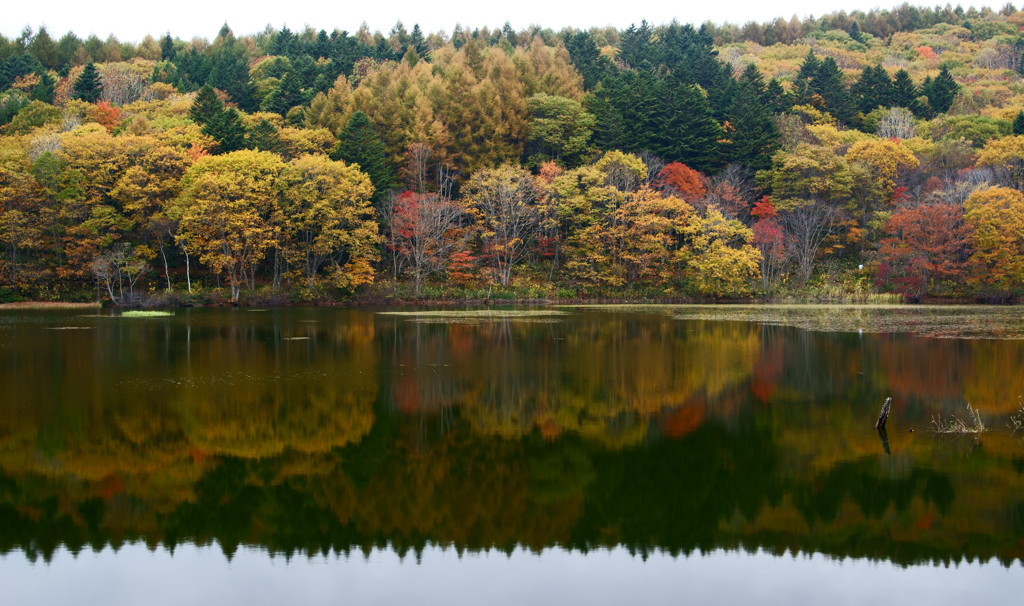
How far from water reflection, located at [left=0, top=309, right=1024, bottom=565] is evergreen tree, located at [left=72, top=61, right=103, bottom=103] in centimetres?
5505

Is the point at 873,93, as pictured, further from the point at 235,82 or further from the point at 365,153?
the point at 235,82

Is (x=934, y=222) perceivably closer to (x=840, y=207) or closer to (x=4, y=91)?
(x=840, y=207)

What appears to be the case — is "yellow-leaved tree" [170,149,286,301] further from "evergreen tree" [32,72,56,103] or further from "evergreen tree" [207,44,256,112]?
"evergreen tree" [32,72,56,103]

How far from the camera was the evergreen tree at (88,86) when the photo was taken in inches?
2657

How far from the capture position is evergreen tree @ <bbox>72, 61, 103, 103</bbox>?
67.5 metres

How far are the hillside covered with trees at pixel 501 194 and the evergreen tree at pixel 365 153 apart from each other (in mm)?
141

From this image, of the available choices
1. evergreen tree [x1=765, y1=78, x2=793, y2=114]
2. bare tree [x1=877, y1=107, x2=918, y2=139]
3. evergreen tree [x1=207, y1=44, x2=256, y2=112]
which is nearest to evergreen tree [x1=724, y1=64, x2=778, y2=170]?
evergreen tree [x1=765, y1=78, x2=793, y2=114]

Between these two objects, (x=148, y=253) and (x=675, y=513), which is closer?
(x=675, y=513)

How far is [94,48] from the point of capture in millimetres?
92250

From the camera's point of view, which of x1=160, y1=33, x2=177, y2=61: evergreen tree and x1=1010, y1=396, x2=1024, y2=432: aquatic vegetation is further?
x1=160, y1=33, x2=177, y2=61: evergreen tree

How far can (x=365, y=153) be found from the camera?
52.0 metres

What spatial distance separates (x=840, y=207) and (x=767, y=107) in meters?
14.6

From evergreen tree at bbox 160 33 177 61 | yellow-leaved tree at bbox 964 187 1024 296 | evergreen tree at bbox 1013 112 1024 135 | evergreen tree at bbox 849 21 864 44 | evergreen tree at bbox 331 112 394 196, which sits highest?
evergreen tree at bbox 849 21 864 44

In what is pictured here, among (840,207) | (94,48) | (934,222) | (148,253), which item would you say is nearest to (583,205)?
(840,207)
